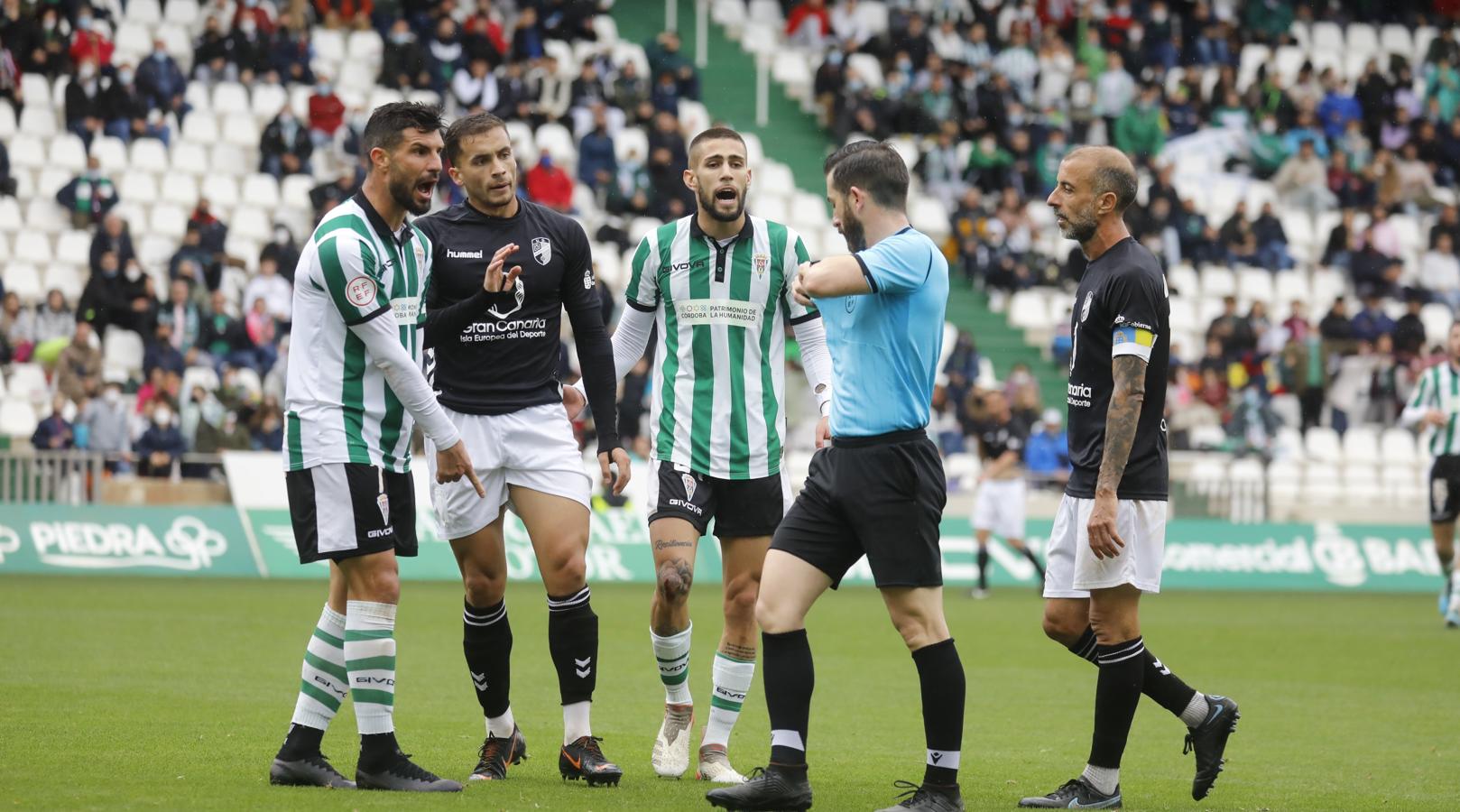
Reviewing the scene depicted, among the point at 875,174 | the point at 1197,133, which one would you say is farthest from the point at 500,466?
the point at 1197,133

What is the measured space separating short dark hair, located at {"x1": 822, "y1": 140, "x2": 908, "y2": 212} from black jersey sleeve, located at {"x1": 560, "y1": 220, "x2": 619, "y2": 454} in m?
1.47

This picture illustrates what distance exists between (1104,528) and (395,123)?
314 centimetres

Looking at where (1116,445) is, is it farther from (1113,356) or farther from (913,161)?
(913,161)

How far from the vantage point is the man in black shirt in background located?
7422 mm

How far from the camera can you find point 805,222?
28.5 metres

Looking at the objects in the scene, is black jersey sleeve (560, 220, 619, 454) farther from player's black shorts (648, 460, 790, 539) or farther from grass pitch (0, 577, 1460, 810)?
grass pitch (0, 577, 1460, 810)

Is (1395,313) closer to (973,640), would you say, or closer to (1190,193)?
(1190,193)

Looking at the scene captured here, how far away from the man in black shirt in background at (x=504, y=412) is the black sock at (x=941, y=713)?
153 centimetres

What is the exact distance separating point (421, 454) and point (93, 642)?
8.79m

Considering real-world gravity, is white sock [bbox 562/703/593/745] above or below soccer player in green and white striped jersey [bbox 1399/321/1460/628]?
below

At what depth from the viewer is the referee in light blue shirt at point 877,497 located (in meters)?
6.46

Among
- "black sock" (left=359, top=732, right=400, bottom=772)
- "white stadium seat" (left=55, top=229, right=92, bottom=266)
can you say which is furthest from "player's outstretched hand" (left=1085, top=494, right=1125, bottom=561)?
"white stadium seat" (left=55, top=229, right=92, bottom=266)

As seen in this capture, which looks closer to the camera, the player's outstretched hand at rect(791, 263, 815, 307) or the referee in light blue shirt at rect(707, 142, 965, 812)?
the player's outstretched hand at rect(791, 263, 815, 307)

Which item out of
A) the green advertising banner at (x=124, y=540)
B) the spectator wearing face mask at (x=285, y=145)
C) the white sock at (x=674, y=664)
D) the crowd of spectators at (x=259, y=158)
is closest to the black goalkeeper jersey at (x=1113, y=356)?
the white sock at (x=674, y=664)
